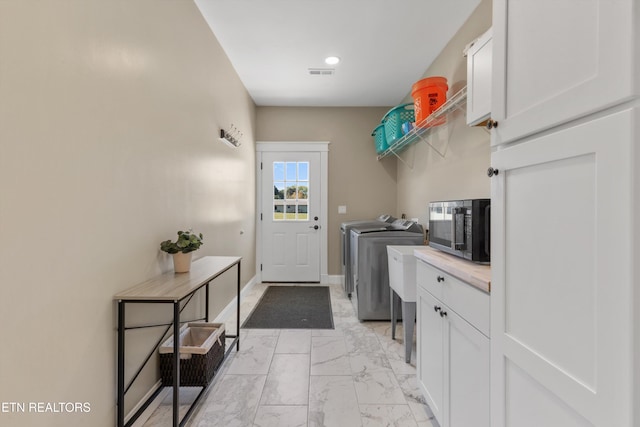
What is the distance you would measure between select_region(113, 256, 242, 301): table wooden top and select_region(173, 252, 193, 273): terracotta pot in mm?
31

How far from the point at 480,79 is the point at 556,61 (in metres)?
0.96

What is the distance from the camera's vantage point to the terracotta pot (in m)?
1.73

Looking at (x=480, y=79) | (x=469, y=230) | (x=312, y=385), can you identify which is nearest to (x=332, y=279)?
(x=312, y=385)

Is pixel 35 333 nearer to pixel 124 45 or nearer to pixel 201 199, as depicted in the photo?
pixel 124 45

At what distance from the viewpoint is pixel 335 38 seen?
2.58m

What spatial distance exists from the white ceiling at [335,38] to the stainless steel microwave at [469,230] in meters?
1.66

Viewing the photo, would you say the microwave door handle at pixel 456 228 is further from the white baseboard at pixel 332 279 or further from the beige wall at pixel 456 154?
the white baseboard at pixel 332 279

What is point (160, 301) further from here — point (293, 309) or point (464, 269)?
point (293, 309)

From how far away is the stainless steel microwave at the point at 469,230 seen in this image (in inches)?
50.7

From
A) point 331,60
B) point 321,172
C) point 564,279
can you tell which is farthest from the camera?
point 321,172

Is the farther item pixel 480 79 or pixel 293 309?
pixel 293 309

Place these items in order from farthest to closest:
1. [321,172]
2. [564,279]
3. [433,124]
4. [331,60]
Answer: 1. [321,172]
2. [331,60]
3. [433,124]
4. [564,279]

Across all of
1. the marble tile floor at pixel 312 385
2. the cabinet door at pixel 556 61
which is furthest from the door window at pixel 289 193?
the cabinet door at pixel 556 61

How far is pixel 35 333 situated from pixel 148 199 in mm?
799
